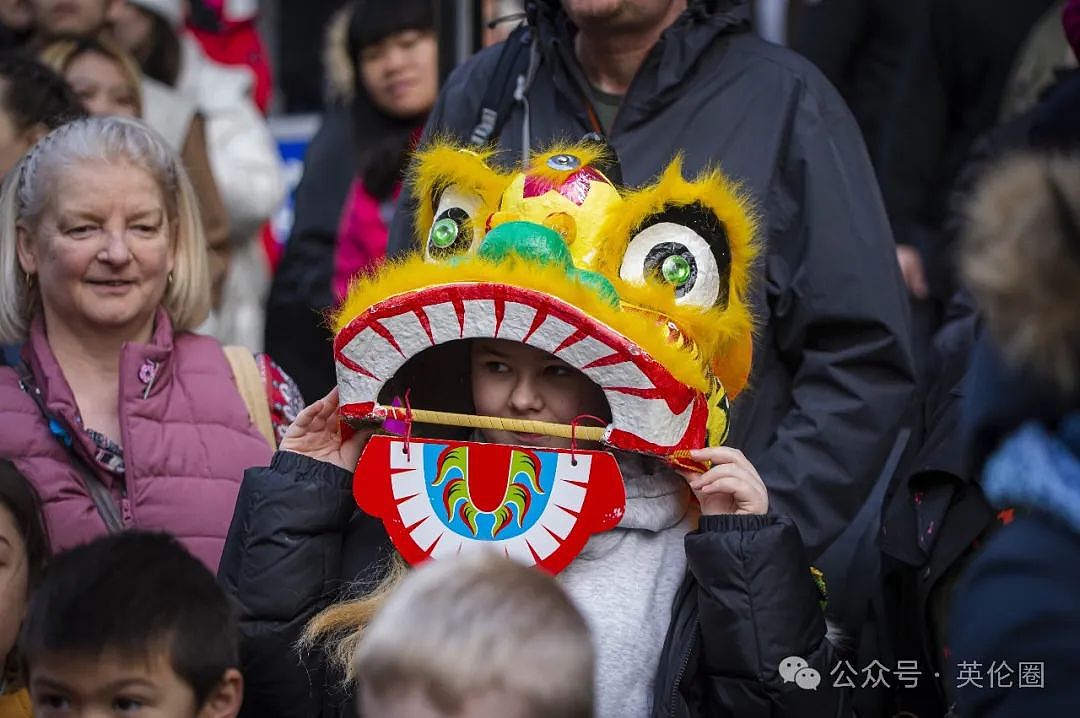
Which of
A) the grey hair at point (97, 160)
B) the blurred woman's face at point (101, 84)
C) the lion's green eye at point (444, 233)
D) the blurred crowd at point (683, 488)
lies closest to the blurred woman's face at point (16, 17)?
the blurred crowd at point (683, 488)

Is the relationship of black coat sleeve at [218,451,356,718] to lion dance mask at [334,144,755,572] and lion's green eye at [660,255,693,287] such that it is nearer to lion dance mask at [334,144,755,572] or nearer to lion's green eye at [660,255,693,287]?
lion dance mask at [334,144,755,572]

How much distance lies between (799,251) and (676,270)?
0.68 meters

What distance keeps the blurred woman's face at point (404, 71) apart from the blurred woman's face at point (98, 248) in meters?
2.13

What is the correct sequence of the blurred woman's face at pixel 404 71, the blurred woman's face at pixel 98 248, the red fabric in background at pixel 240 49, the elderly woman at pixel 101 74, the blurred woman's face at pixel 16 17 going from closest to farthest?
the blurred woman's face at pixel 98 248 → the elderly woman at pixel 101 74 → the blurred woman's face at pixel 16 17 → the blurred woman's face at pixel 404 71 → the red fabric in background at pixel 240 49

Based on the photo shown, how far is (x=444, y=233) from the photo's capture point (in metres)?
3.04

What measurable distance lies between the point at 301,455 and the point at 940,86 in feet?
9.68

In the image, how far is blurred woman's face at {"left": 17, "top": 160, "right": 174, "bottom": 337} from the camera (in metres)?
3.53

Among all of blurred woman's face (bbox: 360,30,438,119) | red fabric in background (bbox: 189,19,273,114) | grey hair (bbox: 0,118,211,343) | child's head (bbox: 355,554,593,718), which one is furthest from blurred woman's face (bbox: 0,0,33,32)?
child's head (bbox: 355,554,593,718)

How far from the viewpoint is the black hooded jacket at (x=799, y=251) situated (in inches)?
136

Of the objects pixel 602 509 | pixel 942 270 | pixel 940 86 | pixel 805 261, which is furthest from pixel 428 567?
pixel 940 86

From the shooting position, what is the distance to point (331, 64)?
6.66m

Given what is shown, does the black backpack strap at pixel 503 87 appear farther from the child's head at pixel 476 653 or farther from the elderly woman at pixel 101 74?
the child's head at pixel 476 653

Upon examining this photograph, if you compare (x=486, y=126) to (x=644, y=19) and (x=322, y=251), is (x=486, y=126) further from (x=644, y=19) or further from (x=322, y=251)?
(x=322, y=251)

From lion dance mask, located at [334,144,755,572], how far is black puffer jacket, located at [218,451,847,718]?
150 mm
